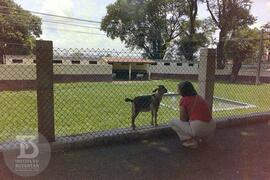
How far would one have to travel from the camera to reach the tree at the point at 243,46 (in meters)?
18.4

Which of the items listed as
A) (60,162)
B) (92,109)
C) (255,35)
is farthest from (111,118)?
(255,35)

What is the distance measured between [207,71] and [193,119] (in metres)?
1.32

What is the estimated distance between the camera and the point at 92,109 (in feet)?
26.1

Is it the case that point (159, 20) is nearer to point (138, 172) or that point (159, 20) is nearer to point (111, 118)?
point (111, 118)

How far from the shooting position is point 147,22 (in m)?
34.6

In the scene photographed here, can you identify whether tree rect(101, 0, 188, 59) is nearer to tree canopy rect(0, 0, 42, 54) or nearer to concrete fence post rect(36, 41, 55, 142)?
tree canopy rect(0, 0, 42, 54)

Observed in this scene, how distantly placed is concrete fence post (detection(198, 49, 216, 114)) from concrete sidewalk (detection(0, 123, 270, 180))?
86 cm

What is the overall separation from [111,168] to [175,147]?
122cm

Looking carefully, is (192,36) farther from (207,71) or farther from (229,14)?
(207,71)

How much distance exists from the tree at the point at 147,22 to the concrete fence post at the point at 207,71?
95.8 feet

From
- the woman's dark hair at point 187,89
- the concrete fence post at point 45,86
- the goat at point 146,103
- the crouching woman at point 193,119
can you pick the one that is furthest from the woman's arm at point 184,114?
the concrete fence post at point 45,86

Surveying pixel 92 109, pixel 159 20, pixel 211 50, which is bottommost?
pixel 92 109

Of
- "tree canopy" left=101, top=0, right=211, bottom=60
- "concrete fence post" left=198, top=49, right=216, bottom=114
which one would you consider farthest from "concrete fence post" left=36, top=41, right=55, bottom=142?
"tree canopy" left=101, top=0, right=211, bottom=60

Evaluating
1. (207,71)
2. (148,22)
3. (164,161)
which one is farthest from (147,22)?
(164,161)
